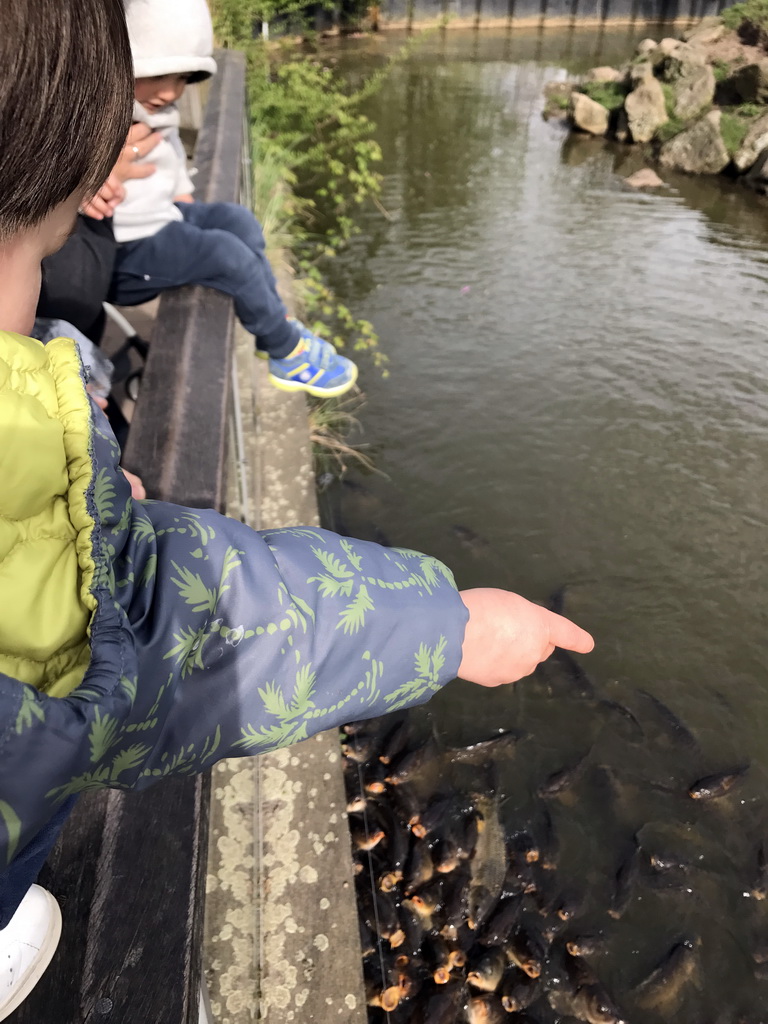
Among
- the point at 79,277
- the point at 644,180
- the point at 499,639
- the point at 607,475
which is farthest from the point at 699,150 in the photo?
the point at 499,639

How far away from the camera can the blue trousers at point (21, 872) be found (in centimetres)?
A: 80

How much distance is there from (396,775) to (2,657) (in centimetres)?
268

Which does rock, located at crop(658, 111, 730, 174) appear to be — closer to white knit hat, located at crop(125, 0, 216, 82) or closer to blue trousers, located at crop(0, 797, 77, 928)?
white knit hat, located at crop(125, 0, 216, 82)

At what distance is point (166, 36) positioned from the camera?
7.88 feet

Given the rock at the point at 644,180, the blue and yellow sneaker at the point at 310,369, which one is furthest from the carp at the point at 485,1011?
the rock at the point at 644,180

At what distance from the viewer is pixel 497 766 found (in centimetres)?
332

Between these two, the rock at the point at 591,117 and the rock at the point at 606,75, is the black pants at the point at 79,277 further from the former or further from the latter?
the rock at the point at 606,75

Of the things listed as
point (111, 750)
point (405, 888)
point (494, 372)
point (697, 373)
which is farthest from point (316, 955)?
point (697, 373)

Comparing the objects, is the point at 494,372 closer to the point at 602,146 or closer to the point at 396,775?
the point at 396,775

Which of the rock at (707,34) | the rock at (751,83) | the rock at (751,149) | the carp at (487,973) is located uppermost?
the rock at (707,34)

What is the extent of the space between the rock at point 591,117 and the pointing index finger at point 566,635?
12362 mm

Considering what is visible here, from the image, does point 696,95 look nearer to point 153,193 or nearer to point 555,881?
point 153,193

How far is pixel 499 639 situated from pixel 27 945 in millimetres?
806

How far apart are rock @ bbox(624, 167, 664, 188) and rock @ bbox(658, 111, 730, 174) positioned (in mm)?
566
